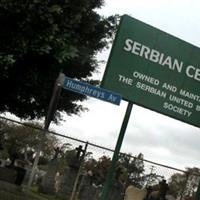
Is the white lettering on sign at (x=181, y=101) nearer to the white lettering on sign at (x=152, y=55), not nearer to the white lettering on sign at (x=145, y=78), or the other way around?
the white lettering on sign at (x=145, y=78)

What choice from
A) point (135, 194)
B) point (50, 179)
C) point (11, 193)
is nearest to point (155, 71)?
point (135, 194)

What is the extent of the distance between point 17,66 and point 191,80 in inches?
254

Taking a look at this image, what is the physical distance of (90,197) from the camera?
54.7 ft

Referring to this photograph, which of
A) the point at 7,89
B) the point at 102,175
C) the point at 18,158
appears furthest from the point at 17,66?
the point at 102,175

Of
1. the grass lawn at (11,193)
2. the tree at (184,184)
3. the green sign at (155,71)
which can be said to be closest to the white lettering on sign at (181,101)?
the green sign at (155,71)

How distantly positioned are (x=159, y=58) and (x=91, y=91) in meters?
2.19

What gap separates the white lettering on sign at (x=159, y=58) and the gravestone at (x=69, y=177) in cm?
441

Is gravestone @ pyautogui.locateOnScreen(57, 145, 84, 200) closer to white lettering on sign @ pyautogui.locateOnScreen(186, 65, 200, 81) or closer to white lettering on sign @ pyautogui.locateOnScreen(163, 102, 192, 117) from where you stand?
white lettering on sign @ pyautogui.locateOnScreen(163, 102, 192, 117)

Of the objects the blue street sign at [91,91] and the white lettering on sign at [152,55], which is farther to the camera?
the white lettering on sign at [152,55]

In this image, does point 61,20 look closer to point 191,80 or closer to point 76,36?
point 76,36

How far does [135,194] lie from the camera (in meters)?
15.3

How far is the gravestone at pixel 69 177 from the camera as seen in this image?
16594 mm

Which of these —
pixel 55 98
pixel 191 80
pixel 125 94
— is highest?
pixel 191 80

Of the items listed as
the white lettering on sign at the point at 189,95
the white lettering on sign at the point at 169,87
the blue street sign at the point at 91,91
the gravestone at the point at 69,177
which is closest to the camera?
the blue street sign at the point at 91,91
